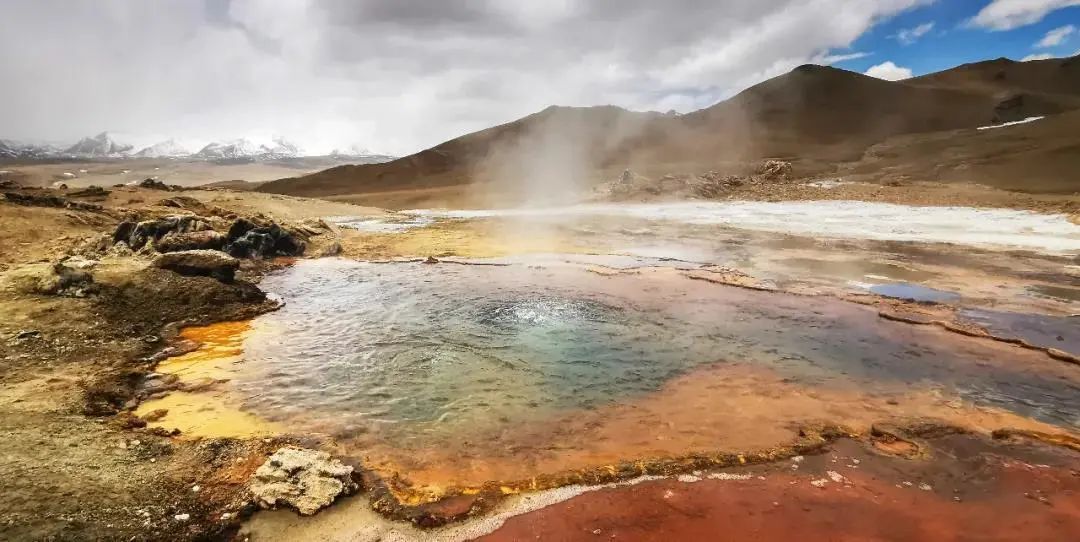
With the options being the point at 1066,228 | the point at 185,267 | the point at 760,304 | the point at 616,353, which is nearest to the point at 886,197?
the point at 1066,228

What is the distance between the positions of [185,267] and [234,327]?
1.70m

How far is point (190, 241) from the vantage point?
1021 centimetres

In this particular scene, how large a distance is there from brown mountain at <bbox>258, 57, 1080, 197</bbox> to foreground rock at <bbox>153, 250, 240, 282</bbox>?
26.7 m

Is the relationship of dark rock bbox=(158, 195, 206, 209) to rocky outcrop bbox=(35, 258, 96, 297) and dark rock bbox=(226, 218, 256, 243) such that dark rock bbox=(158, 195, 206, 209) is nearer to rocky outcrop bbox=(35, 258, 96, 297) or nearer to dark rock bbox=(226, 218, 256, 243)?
dark rock bbox=(226, 218, 256, 243)

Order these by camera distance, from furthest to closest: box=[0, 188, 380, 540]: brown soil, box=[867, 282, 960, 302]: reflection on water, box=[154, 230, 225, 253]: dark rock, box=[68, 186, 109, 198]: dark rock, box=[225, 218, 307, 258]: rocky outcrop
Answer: box=[68, 186, 109, 198]: dark rock → box=[225, 218, 307, 258]: rocky outcrop → box=[154, 230, 225, 253]: dark rock → box=[867, 282, 960, 302]: reflection on water → box=[0, 188, 380, 540]: brown soil

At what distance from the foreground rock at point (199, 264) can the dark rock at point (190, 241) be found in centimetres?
162

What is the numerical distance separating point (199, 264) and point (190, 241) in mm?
2768

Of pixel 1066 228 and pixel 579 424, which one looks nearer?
pixel 579 424

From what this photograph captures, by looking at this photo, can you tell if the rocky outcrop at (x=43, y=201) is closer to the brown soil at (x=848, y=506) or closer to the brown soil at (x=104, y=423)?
the brown soil at (x=104, y=423)

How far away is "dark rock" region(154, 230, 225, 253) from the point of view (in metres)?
9.80

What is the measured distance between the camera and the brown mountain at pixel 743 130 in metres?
41.7

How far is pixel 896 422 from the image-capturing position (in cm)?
455

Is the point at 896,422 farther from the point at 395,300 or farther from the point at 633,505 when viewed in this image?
the point at 395,300

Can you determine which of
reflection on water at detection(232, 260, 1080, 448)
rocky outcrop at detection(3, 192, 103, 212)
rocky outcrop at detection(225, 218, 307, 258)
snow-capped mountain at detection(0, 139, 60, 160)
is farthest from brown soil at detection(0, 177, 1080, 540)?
snow-capped mountain at detection(0, 139, 60, 160)
